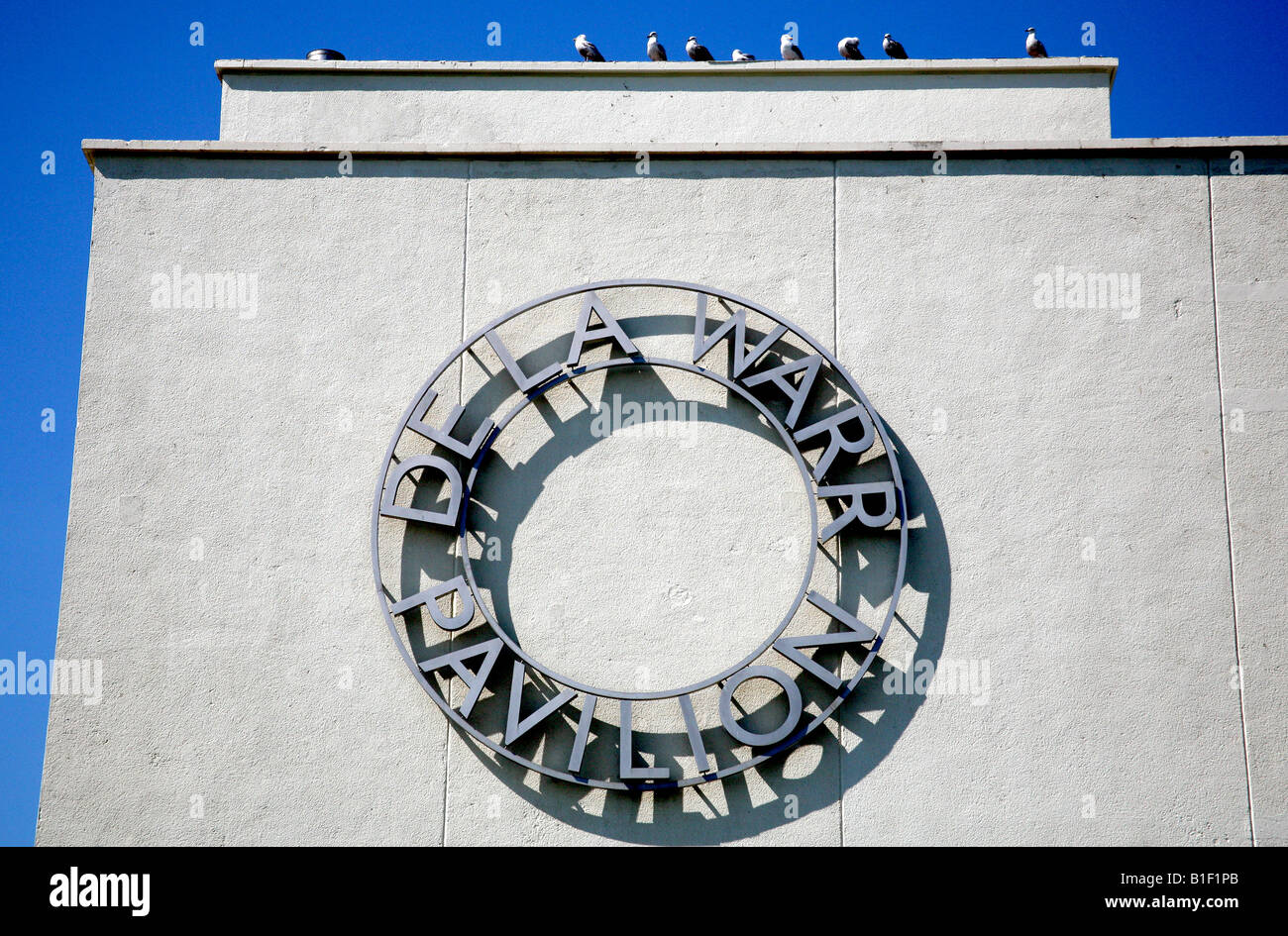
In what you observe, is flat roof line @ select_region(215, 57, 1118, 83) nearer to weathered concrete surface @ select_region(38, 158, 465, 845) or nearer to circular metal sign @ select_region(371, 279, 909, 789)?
weathered concrete surface @ select_region(38, 158, 465, 845)

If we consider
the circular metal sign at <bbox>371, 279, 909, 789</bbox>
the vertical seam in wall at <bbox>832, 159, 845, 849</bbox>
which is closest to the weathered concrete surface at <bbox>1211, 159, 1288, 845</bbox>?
the circular metal sign at <bbox>371, 279, 909, 789</bbox>

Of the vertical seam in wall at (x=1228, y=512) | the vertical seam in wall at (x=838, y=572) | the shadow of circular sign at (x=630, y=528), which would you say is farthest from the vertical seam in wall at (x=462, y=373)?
the vertical seam in wall at (x=1228, y=512)

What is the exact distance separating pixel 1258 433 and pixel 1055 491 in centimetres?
135

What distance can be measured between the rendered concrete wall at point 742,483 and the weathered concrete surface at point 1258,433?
23 mm

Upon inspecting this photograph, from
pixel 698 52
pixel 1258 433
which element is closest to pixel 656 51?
pixel 698 52

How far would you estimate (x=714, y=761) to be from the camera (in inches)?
300

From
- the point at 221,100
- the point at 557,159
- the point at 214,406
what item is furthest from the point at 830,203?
the point at 221,100

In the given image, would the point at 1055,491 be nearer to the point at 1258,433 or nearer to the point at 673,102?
the point at 1258,433

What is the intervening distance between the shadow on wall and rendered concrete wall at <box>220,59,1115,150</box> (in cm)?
345

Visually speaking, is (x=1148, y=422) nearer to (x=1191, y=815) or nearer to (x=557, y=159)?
(x=1191, y=815)

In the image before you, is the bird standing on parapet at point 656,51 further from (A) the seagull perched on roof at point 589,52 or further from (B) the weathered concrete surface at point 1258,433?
(B) the weathered concrete surface at point 1258,433

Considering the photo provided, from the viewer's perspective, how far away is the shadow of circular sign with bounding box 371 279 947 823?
25.1ft

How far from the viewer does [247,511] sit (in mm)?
8141
